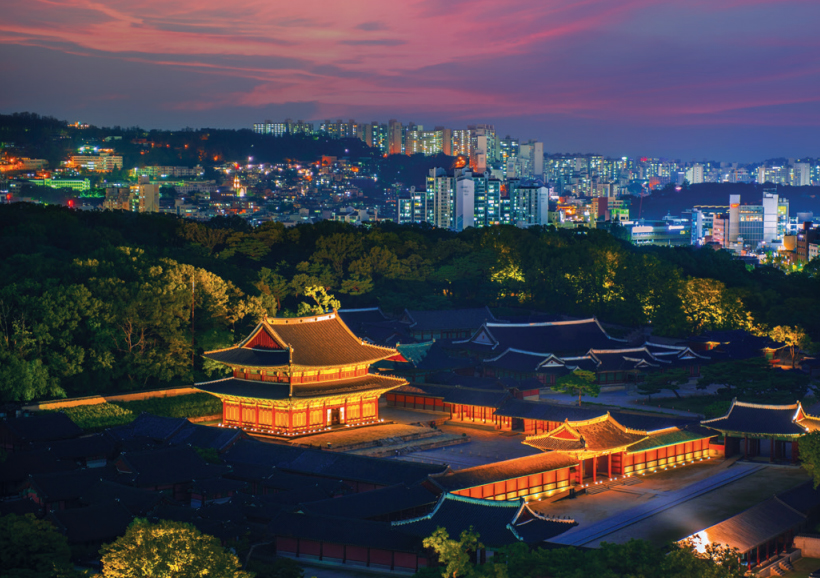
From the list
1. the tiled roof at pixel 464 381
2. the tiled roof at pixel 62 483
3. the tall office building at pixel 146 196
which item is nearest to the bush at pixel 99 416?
the tiled roof at pixel 62 483

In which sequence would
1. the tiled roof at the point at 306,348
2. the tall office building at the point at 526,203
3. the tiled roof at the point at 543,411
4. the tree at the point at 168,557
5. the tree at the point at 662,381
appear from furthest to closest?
1. the tall office building at the point at 526,203
2. the tree at the point at 662,381
3. the tiled roof at the point at 306,348
4. the tiled roof at the point at 543,411
5. the tree at the point at 168,557

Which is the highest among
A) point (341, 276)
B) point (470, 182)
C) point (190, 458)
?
point (470, 182)

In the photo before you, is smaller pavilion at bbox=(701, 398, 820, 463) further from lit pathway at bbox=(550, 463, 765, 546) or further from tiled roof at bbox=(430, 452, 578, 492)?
tiled roof at bbox=(430, 452, 578, 492)

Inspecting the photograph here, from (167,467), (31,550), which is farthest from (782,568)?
(31,550)

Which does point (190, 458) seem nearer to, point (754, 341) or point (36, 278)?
point (36, 278)

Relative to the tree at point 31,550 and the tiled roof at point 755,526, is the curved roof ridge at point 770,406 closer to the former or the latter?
the tiled roof at point 755,526

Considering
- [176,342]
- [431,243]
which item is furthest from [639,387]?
[431,243]

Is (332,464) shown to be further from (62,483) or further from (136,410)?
(136,410)
